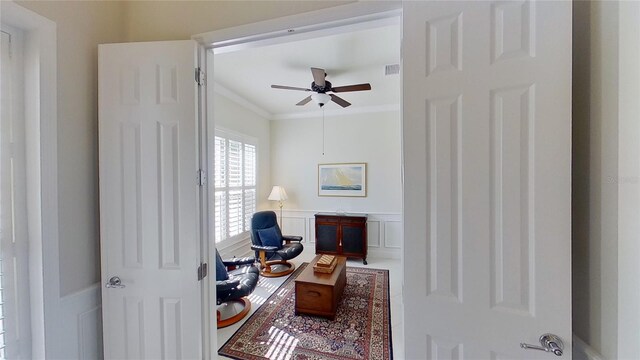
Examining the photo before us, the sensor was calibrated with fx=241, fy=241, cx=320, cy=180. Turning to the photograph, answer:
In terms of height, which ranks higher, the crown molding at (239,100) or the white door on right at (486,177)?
the crown molding at (239,100)

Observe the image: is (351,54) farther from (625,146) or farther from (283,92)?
(625,146)

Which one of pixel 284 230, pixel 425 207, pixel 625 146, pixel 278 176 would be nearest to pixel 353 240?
pixel 284 230

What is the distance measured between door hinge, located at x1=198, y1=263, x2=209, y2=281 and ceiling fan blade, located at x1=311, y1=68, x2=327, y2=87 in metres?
2.12

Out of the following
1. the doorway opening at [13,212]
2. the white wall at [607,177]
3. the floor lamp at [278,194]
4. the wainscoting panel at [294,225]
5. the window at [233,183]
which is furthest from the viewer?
the wainscoting panel at [294,225]

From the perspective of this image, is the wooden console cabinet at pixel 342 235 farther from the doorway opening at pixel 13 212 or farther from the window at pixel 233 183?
the doorway opening at pixel 13 212

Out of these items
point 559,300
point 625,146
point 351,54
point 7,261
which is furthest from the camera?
point 351,54

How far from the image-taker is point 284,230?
5.13 metres

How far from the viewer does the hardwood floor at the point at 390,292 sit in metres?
2.25

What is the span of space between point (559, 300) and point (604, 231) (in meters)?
0.27

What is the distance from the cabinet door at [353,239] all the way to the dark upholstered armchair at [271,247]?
833mm

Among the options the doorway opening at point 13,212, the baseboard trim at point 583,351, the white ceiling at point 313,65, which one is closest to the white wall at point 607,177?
the baseboard trim at point 583,351

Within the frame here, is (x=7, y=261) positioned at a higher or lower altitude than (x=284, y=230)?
higher

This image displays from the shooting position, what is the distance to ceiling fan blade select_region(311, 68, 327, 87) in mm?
2572

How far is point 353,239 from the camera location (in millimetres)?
4363
